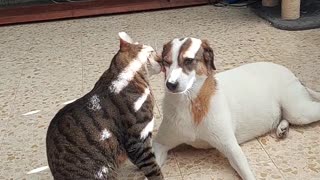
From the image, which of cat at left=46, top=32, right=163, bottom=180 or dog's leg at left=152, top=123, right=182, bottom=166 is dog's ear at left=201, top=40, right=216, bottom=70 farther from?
dog's leg at left=152, top=123, right=182, bottom=166

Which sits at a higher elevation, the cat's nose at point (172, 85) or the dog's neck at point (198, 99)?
the cat's nose at point (172, 85)

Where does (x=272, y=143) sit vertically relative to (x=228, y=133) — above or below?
below

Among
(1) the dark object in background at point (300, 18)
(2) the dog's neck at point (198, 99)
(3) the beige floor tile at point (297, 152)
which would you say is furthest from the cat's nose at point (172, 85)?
(1) the dark object in background at point (300, 18)

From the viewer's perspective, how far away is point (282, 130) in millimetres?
1691

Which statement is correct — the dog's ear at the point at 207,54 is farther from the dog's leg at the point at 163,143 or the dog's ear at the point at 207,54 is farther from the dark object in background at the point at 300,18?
the dark object in background at the point at 300,18

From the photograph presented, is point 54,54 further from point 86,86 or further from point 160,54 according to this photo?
point 160,54

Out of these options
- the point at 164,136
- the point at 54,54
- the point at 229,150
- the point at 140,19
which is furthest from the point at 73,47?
the point at 229,150

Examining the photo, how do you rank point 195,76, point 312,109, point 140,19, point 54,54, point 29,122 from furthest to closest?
point 140,19 < point 54,54 < point 29,122 < point 312,109 < point 195,76

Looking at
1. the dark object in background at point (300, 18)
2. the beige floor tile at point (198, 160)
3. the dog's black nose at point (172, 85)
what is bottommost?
the beige floor tile at point (198, 160)

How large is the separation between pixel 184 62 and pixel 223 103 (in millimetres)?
236

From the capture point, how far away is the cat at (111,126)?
1.31 metres

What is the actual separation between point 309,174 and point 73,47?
5.70ft

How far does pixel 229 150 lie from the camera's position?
1.50 meters

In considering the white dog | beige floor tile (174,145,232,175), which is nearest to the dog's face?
the white dog
